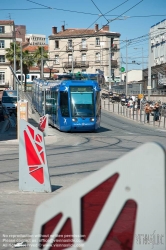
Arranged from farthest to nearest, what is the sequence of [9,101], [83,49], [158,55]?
1. [83,49]
2. [158,55]
3. [9,101]

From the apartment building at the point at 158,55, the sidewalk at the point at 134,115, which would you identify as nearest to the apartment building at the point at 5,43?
the apartment building at the point at 158,55

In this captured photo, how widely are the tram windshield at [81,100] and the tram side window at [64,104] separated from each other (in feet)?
0.95

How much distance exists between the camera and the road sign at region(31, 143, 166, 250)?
2.77 m

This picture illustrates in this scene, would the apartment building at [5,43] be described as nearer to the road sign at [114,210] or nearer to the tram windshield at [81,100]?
the tram windshield at [81,100]

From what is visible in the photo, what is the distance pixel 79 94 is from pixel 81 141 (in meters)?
4.48

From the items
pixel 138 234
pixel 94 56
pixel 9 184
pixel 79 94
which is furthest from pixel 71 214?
pixel 94 56

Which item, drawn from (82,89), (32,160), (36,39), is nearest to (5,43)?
(36,39)

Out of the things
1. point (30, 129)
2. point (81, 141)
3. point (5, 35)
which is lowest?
point (81, 141)

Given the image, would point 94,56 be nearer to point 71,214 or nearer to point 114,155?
point 114,155

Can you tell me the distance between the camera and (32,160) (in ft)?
33.5

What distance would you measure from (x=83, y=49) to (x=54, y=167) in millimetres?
72459

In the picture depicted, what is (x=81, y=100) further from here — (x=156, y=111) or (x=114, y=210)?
(x=114, y=210)

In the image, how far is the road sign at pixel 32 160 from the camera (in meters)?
9.89

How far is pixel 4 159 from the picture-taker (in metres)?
16.7
